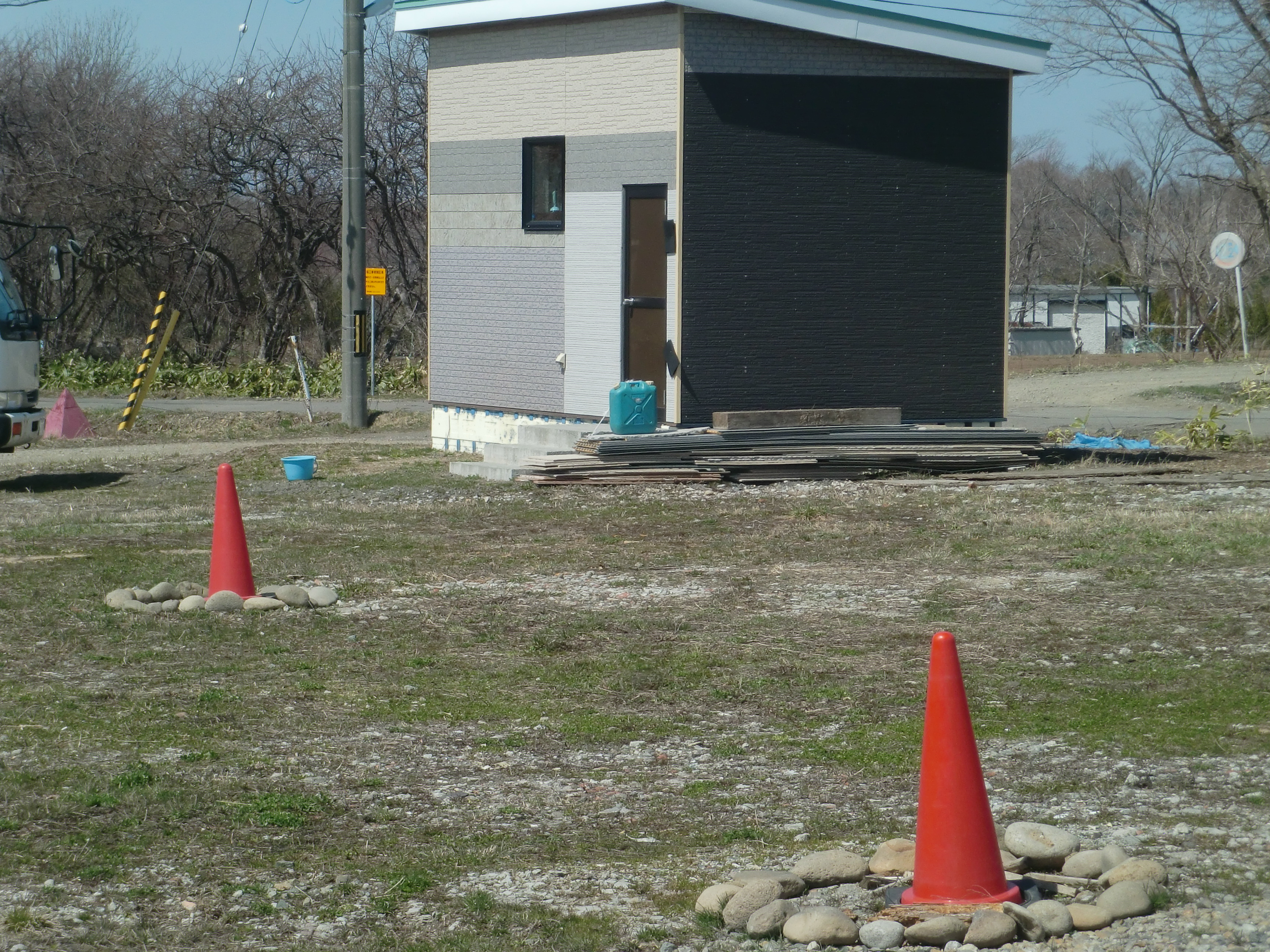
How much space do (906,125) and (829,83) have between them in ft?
3.42

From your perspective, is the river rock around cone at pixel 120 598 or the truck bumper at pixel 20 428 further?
the truck bumper at pixel 20 428

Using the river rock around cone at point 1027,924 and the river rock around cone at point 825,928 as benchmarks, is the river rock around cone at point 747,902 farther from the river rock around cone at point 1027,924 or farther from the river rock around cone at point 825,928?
the river rock around cone at point 1027,924

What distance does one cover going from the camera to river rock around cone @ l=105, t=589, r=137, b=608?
8.90 meters

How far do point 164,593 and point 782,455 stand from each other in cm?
711

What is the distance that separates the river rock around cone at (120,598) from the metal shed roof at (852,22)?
30.1 feet

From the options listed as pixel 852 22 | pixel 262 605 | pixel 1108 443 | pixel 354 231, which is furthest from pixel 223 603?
pixel 354 231

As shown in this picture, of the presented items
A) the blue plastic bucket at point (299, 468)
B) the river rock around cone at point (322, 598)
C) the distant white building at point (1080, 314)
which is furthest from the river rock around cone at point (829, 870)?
the distant white building at point (1080, 314)

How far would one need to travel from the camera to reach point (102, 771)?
18.6 ft

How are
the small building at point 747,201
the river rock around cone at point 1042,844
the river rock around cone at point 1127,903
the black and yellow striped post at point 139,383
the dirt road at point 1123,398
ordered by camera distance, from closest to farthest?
the river rock around cone at point 1127,903, the river rock around cone at point 1042,844, the small building at point 747,201, the dirt road at point 1123,398, the black and yellow striped post at point 139,383

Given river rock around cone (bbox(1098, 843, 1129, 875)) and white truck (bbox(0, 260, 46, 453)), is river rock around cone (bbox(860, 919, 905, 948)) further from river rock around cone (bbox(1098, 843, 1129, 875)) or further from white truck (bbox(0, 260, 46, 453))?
white truck (bbox(0, 260, 46, 453))

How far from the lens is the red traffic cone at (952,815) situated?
4148 millimetres

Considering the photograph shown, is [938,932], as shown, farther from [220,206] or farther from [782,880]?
[220,206]

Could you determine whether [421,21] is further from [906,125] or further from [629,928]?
[629,928]

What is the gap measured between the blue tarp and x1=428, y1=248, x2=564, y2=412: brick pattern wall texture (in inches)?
237
